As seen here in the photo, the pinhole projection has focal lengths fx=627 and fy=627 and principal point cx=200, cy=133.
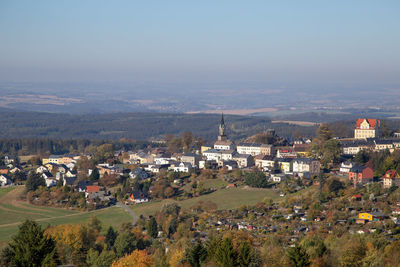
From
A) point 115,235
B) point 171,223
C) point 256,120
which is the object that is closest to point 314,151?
point 171,223

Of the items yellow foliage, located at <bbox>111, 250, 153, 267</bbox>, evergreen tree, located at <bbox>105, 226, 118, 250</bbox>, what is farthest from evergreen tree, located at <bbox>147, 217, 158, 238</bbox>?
yellow foliage, located at <bbox>111, 250, 153, 267</bbox>

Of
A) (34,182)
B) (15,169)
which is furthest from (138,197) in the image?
(15,169)

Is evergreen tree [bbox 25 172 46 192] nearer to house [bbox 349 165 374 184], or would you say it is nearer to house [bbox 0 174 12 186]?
house [bbox 0 174 12 186]

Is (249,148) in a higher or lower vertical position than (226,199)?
higher

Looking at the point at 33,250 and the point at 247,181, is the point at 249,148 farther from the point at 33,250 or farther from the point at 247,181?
the point at 33,250

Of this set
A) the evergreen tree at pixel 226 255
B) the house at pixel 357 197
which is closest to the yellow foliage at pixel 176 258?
the evergreen tree at pixel 226 255

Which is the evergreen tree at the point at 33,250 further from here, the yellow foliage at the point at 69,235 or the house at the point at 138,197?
the house at the point at 138,197
